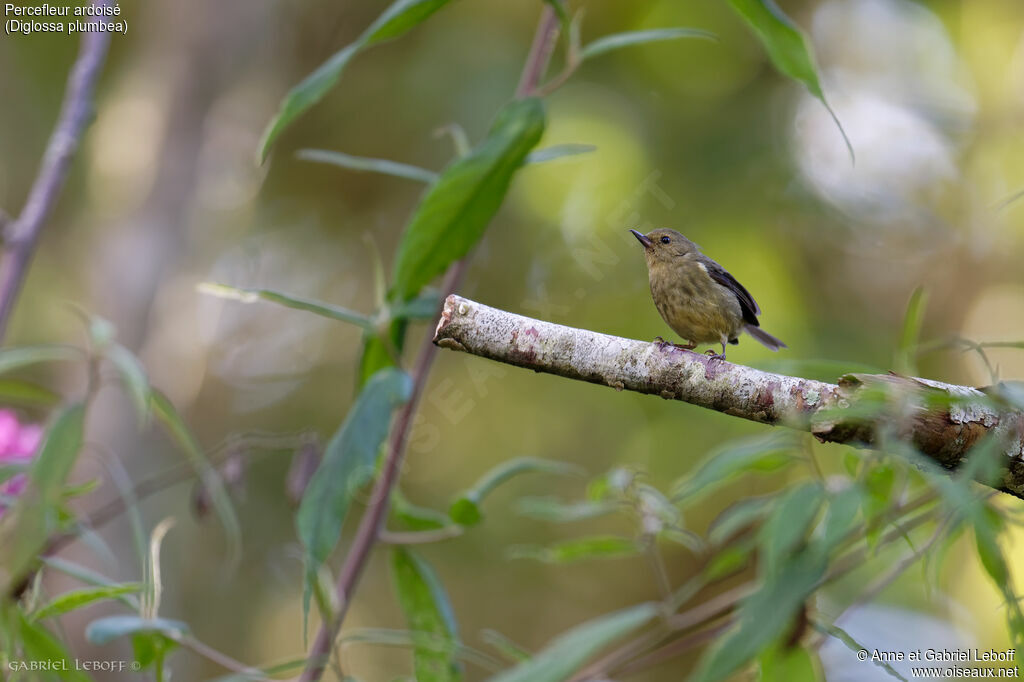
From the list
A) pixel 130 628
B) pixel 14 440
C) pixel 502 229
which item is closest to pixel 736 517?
pixel 130 628

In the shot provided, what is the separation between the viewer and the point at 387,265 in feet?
21.1

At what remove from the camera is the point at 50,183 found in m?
1.68

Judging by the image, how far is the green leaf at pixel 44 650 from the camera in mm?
1339

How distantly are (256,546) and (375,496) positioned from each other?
5475 mm

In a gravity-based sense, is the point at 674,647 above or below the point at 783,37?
below

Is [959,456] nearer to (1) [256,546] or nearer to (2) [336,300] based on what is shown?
(2) [336,300]

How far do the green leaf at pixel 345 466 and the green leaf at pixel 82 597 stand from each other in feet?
0.83

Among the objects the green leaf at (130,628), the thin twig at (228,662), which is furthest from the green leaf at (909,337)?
the green leaf at (130,628)

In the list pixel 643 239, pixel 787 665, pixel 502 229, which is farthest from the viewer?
pixel 502 229

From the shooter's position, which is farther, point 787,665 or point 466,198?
point 466,198

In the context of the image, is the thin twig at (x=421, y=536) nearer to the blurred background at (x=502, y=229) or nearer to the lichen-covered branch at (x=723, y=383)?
the lichen-covered branch at (x=723, y=383)

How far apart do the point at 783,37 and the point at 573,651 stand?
938 millimetres

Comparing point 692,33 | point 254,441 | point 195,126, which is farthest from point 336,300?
point 692,33

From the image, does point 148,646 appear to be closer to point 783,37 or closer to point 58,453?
point 58,453
